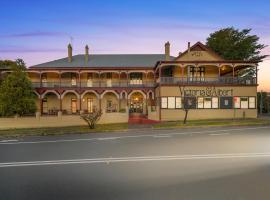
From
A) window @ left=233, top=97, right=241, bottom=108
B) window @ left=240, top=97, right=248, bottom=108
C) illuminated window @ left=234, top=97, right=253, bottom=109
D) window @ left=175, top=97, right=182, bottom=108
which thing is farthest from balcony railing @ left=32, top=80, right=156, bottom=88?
window @ left=240, top=97, right=248, bottom=108

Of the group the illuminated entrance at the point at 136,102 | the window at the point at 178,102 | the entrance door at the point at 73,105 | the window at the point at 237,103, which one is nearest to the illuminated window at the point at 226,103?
the window at the point at 237,103

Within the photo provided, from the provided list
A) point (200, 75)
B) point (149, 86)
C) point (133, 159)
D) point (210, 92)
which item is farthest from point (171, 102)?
point (133, 159)

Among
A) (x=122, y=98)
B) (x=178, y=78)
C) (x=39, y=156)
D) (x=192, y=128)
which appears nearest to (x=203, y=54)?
(x=178, y=78)

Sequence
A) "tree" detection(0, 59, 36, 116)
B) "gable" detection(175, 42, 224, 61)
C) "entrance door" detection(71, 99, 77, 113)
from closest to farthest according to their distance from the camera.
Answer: "tree" detection(0, 59, 36, 116), "gable" detection(175, 42, 224, 61), "entrance door" detection(71, 99, 77, 113)

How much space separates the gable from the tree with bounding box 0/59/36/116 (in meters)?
19.6

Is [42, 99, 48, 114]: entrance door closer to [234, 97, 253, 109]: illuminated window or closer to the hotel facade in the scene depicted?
the hotel facade

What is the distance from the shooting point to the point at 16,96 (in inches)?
1209

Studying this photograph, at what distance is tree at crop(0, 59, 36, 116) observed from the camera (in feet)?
98.1

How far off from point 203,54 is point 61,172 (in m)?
33.0

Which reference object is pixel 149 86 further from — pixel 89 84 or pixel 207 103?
pixel 207 103

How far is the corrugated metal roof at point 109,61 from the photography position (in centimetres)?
4378

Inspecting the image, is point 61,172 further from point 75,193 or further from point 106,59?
point 106,59

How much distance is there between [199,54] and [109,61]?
46.5 feet

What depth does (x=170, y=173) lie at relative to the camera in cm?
926
